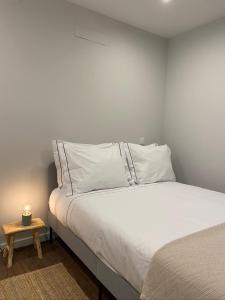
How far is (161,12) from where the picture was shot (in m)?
2.55

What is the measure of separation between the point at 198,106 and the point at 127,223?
6.37 feet

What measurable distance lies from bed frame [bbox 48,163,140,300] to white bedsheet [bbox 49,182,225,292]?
59 mm

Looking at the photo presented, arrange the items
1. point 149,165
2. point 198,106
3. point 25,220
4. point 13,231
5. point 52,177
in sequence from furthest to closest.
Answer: point 198,106, point 149,165, point 52,177, point 25,220, point 13,231

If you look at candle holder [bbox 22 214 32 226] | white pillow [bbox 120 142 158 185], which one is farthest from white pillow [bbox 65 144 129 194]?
candle holder [bbox 22 214 32 226]

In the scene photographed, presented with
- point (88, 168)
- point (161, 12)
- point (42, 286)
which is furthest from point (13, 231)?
point (161, 12)

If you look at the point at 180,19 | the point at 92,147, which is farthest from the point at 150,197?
the point at 180,19

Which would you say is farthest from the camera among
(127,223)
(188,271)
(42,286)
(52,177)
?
(52,177)

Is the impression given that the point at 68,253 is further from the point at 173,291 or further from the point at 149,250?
the point at 173,291

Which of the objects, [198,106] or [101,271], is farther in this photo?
[198,106]

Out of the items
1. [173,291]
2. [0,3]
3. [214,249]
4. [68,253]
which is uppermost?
[0,3]

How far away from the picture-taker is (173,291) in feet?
3.46

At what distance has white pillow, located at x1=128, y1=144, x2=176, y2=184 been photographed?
102 inches

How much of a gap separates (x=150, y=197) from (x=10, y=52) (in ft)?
6.08

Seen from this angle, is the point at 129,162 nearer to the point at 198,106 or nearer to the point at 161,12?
the point at 198,106
